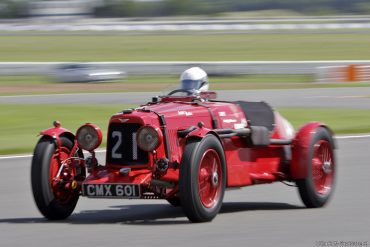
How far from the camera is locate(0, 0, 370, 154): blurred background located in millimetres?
20575

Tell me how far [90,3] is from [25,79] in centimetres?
6887

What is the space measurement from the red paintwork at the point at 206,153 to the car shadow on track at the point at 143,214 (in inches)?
10.7

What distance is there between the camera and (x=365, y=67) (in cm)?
3481

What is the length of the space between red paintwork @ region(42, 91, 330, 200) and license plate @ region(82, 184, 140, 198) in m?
0.06

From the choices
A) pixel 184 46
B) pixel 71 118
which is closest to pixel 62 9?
pixel 184 46

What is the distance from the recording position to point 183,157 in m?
6.71

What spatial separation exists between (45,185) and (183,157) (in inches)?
48.4

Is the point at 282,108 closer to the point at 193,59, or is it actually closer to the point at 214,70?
the point at 214,70

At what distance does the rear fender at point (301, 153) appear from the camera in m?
7.96

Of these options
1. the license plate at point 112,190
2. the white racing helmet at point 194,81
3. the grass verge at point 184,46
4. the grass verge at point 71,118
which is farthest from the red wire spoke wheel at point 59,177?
the grass verge at point 184,46

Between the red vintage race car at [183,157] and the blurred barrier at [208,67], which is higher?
the blurred barrier at [208,67]

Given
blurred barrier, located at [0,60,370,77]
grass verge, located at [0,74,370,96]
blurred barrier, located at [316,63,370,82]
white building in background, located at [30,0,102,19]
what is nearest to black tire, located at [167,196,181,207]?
grass verge, located at [0,74,370,96]

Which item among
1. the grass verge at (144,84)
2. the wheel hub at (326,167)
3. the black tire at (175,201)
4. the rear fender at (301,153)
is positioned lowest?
the black tire at (175,201)

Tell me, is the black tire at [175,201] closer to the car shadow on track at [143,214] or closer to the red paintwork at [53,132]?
the car shadow on track at [143,214]
